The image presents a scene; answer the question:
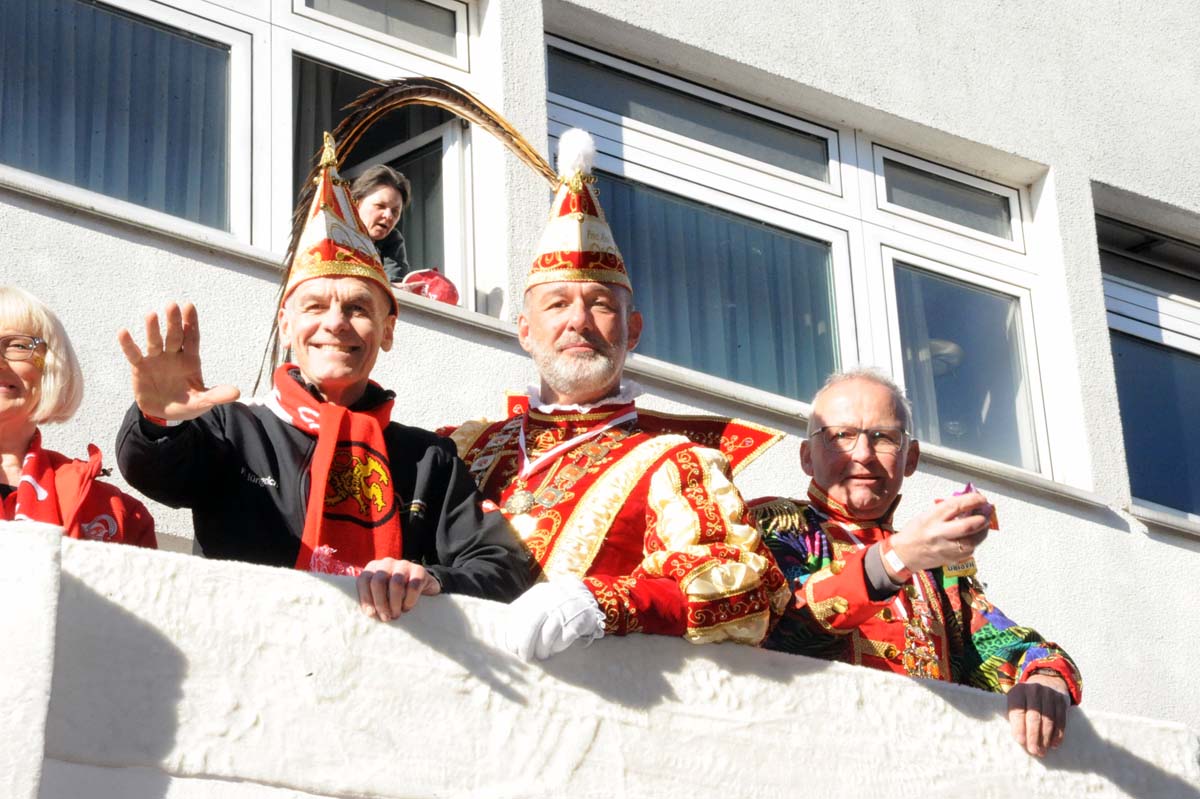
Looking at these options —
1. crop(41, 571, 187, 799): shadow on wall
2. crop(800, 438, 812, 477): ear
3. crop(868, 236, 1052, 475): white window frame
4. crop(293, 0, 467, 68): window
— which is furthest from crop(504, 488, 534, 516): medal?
crop(868, 236, 1052, 475): white window frame

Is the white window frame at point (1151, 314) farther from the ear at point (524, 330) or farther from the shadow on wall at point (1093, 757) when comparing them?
the ear at point (524, 330)

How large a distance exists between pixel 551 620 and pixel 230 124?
2.86 meters

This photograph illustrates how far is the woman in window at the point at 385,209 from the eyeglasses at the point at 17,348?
189 centimetres

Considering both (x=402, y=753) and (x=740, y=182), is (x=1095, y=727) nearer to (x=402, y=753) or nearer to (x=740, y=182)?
(x=402, y=753)

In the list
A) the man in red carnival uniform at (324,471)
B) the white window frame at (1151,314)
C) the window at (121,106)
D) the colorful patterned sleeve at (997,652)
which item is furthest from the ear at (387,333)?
the white window frame at (1151,314)

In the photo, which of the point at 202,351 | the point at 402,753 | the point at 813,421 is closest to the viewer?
the point at 402,753

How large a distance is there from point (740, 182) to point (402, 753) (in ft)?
13.3

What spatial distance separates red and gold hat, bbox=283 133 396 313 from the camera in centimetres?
462

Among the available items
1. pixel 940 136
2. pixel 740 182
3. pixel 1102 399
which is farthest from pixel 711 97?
pixel 1102 399

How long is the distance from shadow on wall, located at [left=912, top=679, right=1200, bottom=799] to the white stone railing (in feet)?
0.07

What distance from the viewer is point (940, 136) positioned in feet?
25.9

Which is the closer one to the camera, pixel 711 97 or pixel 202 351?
pixel 202 351

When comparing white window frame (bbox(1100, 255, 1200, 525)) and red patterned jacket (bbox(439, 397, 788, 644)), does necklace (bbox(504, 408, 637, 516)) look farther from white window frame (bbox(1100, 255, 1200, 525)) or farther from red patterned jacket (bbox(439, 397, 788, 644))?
white window frame (bbox(1100, 255, 1200, 525))

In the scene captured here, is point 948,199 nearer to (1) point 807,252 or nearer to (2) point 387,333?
(1) point 807,252
